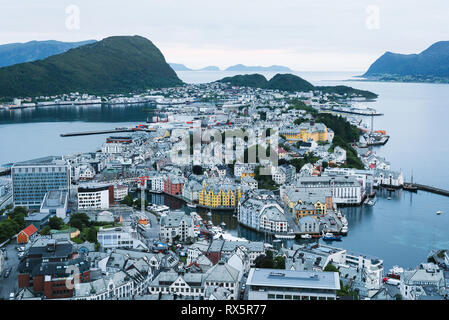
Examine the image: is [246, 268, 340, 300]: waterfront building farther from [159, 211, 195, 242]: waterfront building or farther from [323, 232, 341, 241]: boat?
[323, 232, 341, 241]: boat

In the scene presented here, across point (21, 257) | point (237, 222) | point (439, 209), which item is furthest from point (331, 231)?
point (21, 257)

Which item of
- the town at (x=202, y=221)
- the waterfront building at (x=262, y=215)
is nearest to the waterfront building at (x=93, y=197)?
the town at (x=202, y=221)

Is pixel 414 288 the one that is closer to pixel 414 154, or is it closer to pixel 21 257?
pixel 21 257

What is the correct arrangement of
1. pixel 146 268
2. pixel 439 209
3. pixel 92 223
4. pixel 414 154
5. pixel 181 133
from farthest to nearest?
pixel 181 133, pixel 414 154, pixel 439 209, pixel 92 223, pixel 146 268

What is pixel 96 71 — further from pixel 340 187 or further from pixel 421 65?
pixel 340 187

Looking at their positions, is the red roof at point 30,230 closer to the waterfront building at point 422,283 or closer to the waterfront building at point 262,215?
the waterfront building at point 262,215

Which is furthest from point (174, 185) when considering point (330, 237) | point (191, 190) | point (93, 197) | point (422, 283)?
point (422, 283)

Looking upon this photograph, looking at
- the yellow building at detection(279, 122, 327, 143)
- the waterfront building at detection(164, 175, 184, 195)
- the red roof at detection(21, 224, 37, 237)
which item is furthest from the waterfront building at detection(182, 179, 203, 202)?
the yellow building at detection(279, 122, 327, 143)
